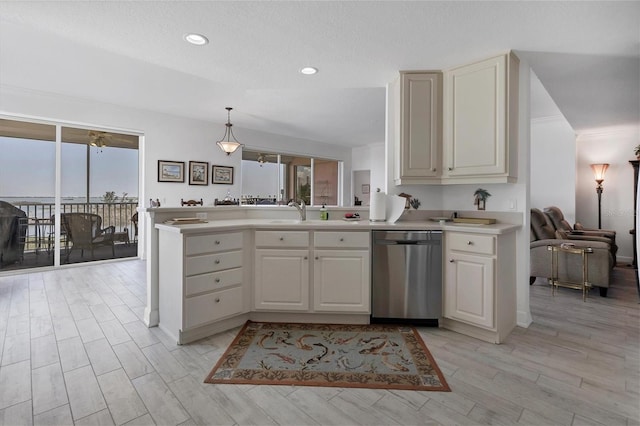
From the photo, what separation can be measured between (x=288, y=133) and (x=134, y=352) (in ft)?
19.9

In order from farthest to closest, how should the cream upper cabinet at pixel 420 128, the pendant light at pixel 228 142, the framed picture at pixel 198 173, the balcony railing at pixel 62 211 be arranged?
the framed picture at pixel 198 173 → the pendant light at pixel 228 142 → the balcony railing at pixel 62 211 → the cream upper cabinet at pixel 420 128

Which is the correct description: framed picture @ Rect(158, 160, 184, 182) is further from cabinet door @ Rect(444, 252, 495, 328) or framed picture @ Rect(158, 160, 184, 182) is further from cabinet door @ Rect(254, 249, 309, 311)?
cabinet door @ Rect(444, 252, 495, 328)

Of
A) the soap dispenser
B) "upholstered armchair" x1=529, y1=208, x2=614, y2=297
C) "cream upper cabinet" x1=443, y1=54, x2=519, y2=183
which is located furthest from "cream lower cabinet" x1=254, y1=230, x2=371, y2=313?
"upholstered armchair" x1=529, y1=208, x2=614, y2=297

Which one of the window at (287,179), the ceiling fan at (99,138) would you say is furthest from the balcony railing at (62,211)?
the window at (287,179)

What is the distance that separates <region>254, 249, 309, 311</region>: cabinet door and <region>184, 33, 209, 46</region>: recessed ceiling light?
5.92 ft

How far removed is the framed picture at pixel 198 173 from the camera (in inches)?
242

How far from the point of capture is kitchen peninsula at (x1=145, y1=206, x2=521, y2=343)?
2.46m

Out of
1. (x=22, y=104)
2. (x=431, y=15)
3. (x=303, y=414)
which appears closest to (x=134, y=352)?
(x=303, y=414)

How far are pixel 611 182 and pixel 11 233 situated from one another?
997cm

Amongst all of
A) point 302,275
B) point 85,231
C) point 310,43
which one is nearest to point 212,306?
point 302,275

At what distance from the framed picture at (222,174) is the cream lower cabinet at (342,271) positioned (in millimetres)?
4465

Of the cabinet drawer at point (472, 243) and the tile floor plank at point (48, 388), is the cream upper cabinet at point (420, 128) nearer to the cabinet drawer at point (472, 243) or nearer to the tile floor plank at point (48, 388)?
the cabinet drawer at point (472, 243)

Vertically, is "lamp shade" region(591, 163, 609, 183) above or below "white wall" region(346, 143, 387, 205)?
below

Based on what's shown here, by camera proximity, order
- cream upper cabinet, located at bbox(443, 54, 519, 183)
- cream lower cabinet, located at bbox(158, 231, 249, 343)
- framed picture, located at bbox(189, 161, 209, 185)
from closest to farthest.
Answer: cream lower cabinet, located at bbox(158, 231, 249, 343) < cream upper cabinet, located at bbox(443, 54, 519, 183) < framed picture, located at bbox(189, 161, 209, 185)
